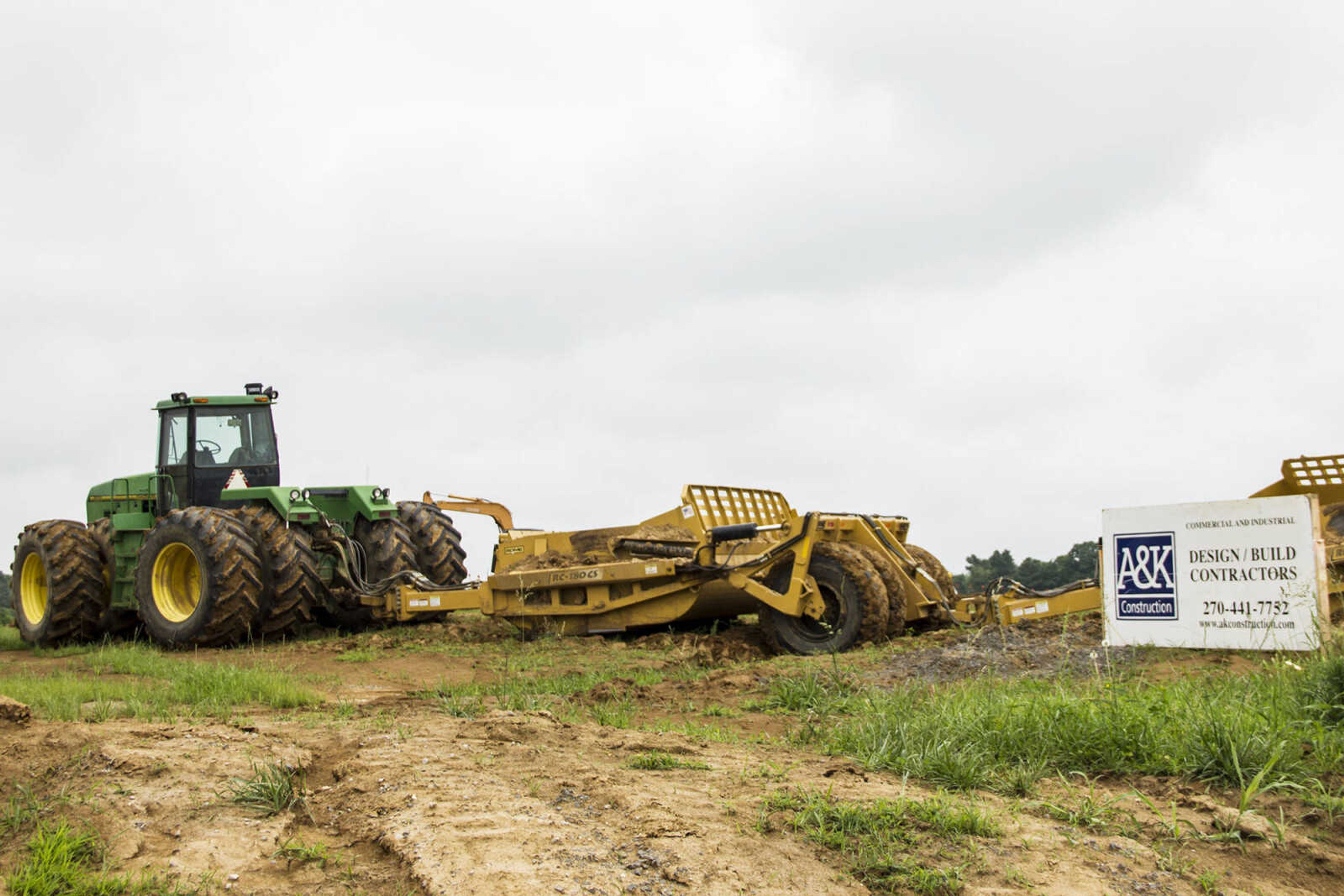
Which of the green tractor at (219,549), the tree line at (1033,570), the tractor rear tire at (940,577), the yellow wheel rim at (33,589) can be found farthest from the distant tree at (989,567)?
the yellow wheel rim at (33,589)

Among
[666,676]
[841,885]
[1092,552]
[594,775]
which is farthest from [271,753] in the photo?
[1092,552]

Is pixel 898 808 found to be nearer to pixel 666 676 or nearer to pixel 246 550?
pixel 666 676

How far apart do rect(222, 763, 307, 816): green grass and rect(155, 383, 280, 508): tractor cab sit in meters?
9.15

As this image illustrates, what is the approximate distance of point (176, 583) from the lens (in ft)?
39.1

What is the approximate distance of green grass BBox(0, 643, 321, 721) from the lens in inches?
Result: 243

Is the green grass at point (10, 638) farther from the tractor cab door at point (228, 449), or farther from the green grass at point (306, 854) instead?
the green grass at point (306, 854)

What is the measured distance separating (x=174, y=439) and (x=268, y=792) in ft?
31.6

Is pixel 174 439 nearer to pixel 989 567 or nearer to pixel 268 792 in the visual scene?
pixel 268 792

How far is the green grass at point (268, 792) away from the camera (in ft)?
13.2

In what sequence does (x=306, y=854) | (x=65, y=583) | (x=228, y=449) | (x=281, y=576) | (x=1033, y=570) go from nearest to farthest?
(x=306, y=854), (x=281, y=576), (x=65, y=583), (x=228, y=449), (x=1033, y=570)

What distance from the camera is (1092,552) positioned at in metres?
12.6

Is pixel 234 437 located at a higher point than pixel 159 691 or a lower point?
higher

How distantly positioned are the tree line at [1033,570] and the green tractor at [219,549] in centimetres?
636

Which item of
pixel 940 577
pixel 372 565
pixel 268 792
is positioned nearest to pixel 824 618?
pixel 940 577
